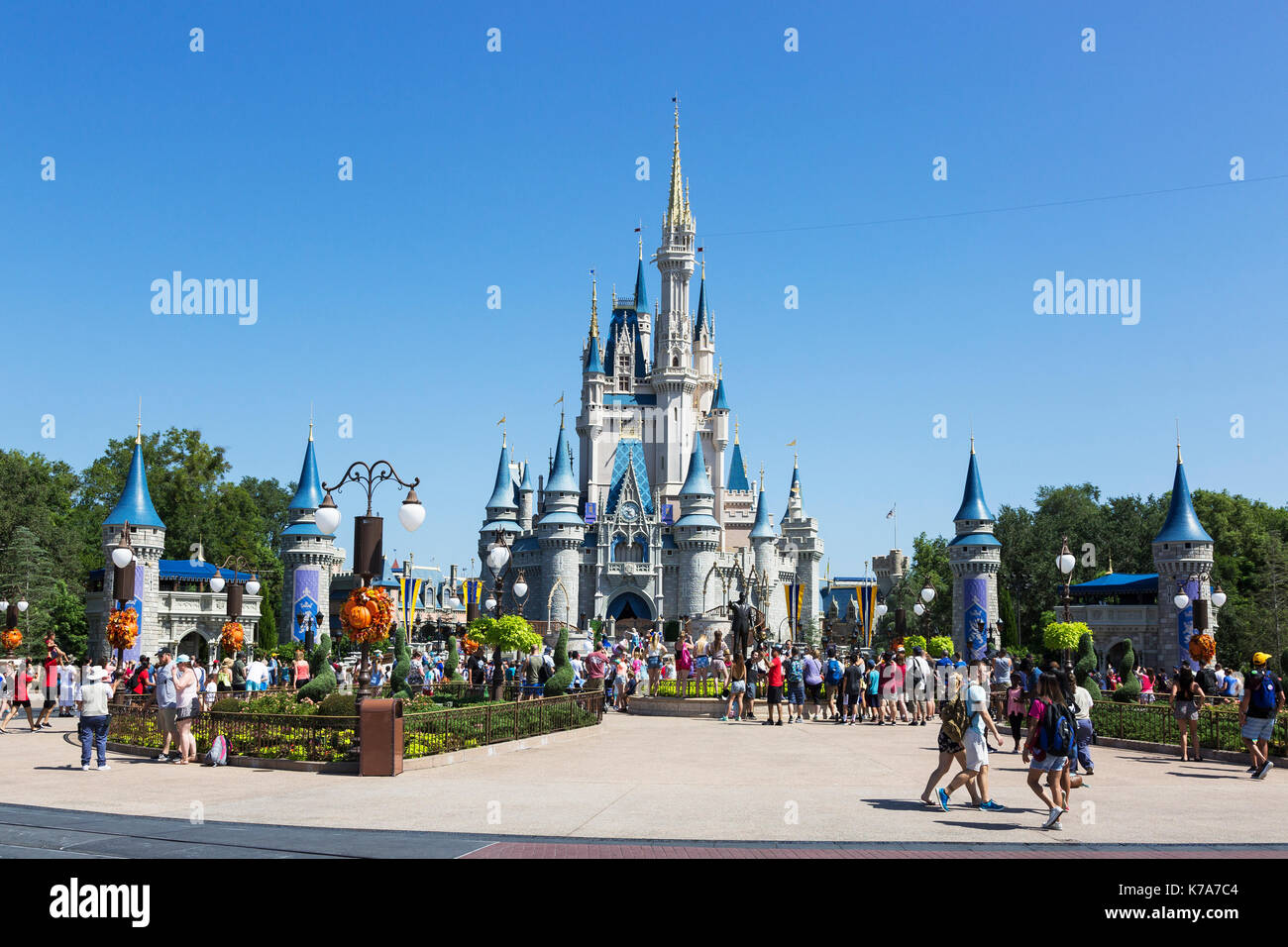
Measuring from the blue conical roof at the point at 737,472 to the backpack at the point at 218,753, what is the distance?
8050cm

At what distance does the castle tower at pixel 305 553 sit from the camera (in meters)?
62.1

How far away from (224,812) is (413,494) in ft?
17.2

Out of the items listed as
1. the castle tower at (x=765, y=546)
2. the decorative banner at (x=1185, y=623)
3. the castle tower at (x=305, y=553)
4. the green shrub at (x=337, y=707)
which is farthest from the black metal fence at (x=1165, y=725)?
the castle tower at (x=765, y=546)

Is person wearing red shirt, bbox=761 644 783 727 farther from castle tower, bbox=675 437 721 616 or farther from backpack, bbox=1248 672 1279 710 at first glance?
castle tower, bbox=675 437 721 616

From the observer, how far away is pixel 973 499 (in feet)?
190

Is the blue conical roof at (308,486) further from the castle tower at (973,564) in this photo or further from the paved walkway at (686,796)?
the paved walkway at (686,796)

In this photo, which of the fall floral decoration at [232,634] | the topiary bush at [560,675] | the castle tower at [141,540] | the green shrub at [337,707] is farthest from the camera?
the castle tower at [141,540]

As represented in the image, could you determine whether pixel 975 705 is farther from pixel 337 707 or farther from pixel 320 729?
pixel 337 707

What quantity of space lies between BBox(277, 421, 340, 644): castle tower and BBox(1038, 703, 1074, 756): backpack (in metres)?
55.5

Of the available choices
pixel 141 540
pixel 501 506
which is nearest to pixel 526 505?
pixel 501 506

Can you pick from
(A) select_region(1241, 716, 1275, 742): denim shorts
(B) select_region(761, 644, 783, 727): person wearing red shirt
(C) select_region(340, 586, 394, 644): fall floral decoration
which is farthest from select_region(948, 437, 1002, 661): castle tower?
(C) select_region(340, 586, 394, 644): fall floral decoration

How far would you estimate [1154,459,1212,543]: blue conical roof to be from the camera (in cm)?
4919
